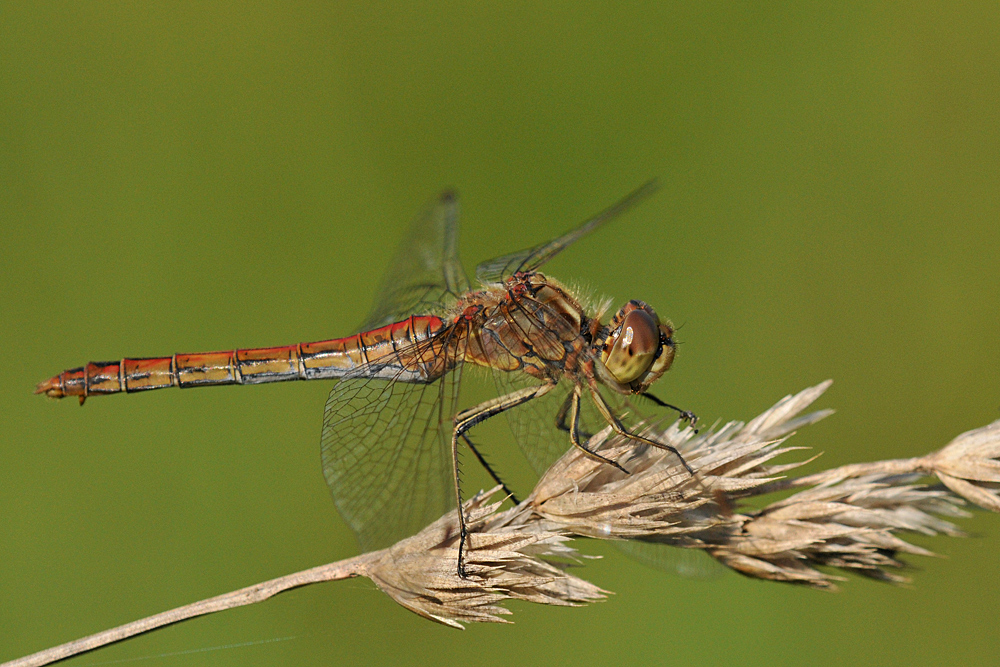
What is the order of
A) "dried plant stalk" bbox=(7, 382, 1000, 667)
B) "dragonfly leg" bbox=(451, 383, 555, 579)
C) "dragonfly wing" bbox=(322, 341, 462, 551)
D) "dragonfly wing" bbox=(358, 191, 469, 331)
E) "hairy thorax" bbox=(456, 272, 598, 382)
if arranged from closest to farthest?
1. "dried plant stalk" bbox=(7, 382, 1000, 667)
2. "dragonfly wing" bbox=(322, 341, 462, 551)
3. "dragonfly leg" bbox=(451, 383, 555, 579)
4. "hairy thorax" bbox=(456, 272, 598, 382)
5. "dragonfly wing" bbox=(358, 191, 469, 331)

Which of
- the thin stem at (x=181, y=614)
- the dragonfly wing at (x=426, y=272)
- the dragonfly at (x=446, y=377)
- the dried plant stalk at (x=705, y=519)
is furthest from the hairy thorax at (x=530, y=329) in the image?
the thin stem at (x=181, y=614)

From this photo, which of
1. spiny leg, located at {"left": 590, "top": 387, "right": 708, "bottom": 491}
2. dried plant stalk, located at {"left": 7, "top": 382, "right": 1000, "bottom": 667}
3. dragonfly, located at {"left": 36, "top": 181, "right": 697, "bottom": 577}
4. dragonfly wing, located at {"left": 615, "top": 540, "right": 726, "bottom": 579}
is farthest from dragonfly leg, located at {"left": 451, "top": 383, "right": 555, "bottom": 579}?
dragonfly wing, located at {"left": 615, "top": 540, "right": 726, "bottom": 579}

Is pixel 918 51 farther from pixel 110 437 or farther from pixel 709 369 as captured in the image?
pixel 110 437

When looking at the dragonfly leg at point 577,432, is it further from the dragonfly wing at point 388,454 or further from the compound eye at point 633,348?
the dragonfly wing at point 388,454

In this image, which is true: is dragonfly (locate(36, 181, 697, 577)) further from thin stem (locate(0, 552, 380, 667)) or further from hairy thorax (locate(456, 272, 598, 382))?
thin stem (locate(0, 552, 380, 667))

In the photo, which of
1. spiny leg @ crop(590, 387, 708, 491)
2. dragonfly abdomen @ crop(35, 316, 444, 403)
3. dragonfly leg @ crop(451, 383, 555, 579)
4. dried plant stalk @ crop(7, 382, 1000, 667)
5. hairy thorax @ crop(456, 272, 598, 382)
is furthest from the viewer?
dragonfly abdomen @ crop(35, 316, 444, 403)

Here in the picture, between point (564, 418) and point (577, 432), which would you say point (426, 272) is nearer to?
point (564, 418)

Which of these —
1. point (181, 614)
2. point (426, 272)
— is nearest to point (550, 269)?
point (426, 272)
